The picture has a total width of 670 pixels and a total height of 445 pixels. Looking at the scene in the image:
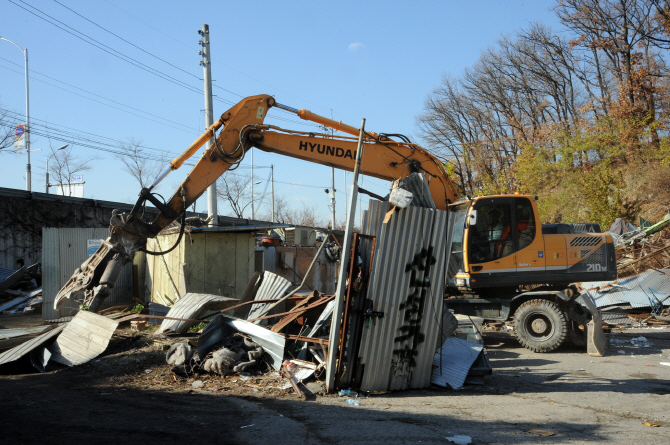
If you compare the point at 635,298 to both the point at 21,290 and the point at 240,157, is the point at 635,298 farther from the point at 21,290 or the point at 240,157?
the point at 21,290

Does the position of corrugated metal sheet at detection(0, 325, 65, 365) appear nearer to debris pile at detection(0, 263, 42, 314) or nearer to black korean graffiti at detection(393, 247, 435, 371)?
black korean graffiti at detection(393, 247, 435, 371)

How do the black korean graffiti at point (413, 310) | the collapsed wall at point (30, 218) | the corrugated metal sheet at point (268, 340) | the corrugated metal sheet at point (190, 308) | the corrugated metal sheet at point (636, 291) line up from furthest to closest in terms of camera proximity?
1. the collapsed wall at point (30, 218)
2. the corrugated metal sheet at point (636, 291)
3. the corrugated metal sheet at point (190, 308)
4. the corrugated metal sheet at point (268, 340)
5. the black korean graffiti at point (413, 310)

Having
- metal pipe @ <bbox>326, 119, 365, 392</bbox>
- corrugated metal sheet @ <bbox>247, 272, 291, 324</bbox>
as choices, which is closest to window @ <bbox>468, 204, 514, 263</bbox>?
corrugated metal sheet @ <bbox>247, 272, 291, 324</bbox>

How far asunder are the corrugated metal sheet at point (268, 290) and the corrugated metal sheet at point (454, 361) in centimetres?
350

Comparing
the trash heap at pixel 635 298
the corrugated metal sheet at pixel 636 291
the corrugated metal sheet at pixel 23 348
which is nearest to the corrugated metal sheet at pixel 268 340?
the corrugated metal sheet at pixel 23 348

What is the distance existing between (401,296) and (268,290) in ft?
13.6

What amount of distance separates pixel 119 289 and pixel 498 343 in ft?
36.9

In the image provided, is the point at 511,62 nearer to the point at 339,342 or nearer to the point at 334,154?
the point at 334,154

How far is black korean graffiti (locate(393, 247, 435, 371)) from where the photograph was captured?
6.53 m

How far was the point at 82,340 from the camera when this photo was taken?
850 cm

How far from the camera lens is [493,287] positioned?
10508mm

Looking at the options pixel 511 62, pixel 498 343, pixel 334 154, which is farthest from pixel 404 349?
pixel 511 62

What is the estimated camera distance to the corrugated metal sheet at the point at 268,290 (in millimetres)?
9562

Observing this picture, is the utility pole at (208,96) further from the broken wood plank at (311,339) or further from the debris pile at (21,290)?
the broken wood plank at (311,339)
